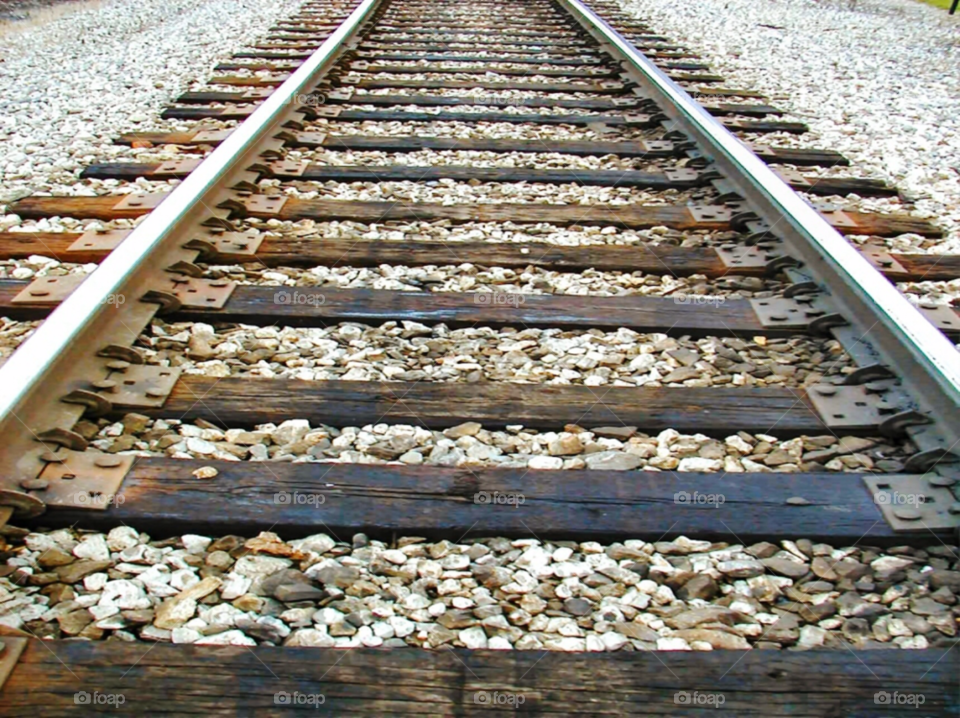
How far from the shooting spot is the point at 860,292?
2512mm

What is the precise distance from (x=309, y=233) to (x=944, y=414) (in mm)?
2137

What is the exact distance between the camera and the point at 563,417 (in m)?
2.12

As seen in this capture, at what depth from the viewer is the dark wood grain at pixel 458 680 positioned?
4.42ft

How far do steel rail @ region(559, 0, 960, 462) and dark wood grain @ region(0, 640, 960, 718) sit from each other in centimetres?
72

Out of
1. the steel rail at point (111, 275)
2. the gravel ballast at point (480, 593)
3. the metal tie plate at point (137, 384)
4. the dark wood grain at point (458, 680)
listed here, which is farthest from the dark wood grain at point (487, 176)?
the dark wood grain at point (458, 680)

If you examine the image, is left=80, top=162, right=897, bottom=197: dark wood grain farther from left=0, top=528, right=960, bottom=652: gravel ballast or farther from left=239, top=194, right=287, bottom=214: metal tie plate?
left=0, top=528, right=960, bottom=652: gravel ballast

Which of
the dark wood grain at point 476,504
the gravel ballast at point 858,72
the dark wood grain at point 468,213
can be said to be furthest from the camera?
the gravel ballast at point 858,72

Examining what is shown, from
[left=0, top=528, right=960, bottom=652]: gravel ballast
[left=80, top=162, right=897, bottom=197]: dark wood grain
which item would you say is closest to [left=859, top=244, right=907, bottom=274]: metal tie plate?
[left=80, top=162, right=897, bottom=197]: dark wood grain

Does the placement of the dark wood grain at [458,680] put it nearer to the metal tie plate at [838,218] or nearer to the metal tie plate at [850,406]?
the metal tie plate at [850,406]

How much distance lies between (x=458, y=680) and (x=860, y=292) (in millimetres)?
1726

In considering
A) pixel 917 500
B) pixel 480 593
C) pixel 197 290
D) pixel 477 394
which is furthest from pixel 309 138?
pixel 917 500

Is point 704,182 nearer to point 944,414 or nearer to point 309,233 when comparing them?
point 309,233

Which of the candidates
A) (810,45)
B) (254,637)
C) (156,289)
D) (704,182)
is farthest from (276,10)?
(254,637)

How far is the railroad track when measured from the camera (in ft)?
4.68
